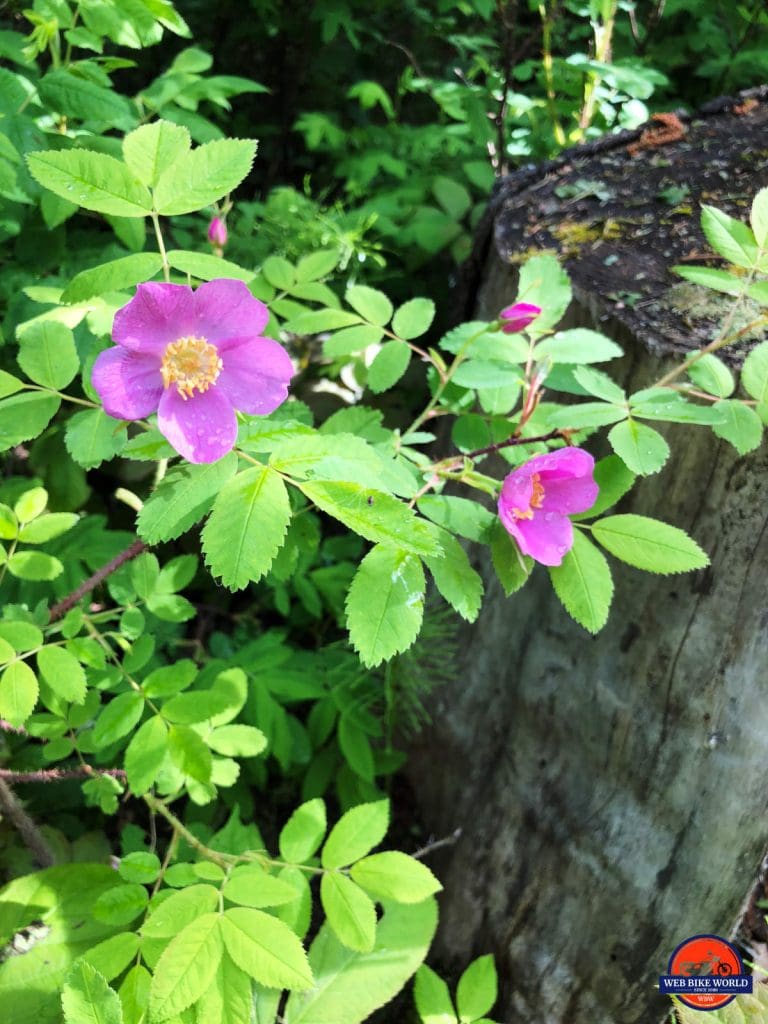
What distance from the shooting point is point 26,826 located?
1.49 meters

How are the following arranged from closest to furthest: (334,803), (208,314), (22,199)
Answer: (208,314) < (22,199) < (334,803)

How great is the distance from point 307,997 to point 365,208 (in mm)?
2119

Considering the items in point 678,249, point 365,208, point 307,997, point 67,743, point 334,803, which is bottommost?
point 334,803

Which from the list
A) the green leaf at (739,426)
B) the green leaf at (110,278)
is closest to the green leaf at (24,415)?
the green leaf at (110,278)

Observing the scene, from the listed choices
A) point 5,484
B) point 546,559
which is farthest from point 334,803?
point 546,559

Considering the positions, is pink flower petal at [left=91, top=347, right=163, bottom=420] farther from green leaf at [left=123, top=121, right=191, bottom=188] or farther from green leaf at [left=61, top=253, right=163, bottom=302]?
green leaf at [left=123, top=121, right=191, bottom=188]

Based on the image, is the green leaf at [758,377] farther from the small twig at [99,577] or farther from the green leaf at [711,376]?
the small twig at [99,577]

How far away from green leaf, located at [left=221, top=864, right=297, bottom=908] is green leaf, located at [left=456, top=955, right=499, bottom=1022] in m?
0.61

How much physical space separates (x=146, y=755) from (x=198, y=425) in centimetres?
57

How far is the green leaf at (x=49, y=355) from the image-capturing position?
3.76 feet

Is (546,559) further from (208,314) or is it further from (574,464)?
(208,314)

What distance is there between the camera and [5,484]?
1.84 meters

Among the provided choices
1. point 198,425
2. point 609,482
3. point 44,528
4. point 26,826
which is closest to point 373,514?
point 198,425

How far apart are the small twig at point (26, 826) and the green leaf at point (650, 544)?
42.6 inches
